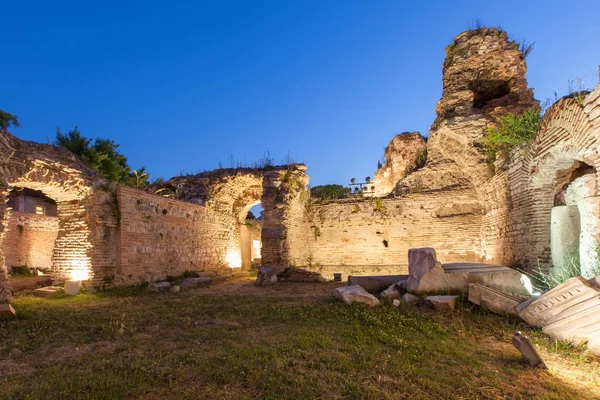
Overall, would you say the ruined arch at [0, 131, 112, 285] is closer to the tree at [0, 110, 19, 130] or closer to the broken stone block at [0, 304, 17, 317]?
the tree at [0, 110, 19, 130]

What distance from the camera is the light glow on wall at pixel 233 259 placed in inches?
603

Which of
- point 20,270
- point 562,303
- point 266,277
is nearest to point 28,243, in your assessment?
point 20,270

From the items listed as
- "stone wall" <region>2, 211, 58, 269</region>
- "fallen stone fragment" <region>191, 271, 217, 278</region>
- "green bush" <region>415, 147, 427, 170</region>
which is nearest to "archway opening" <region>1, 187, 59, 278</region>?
"stone wall" <region>2, 211, 58, 269</region>

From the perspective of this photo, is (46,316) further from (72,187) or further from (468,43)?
(468,43)

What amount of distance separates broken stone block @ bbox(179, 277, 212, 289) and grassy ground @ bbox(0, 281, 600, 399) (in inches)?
159

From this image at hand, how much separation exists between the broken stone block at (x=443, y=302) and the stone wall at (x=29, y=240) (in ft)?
58.9

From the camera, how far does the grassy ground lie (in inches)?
115

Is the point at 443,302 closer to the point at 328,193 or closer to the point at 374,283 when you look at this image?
the point at 374,283

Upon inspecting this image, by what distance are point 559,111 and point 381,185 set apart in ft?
55.7

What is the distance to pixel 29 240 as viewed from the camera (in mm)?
15570

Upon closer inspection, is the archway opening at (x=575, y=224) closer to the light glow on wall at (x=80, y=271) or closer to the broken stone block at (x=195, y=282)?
the broken stone block at (x=195, y=282)

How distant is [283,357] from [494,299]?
397 centimetres

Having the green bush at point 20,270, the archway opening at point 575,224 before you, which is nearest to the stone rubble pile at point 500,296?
the archway opening at point 575,224

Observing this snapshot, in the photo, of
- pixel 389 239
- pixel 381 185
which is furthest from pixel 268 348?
pixel 381 185
